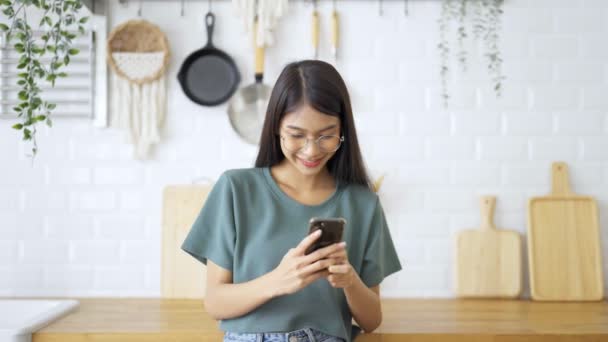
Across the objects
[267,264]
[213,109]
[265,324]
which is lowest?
[265,324]

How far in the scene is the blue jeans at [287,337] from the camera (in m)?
1.21

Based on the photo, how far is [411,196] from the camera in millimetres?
1947

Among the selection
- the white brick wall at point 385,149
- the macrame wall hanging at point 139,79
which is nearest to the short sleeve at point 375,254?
the white brick wall at point 385,149

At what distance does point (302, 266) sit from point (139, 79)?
1.06 meters

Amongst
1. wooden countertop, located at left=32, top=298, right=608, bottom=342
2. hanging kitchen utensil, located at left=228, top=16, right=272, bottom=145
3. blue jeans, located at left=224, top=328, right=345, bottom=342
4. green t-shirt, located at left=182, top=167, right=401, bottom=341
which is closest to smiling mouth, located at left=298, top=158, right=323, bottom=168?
green t-shirt, located at left=182, top=167, right=401, bottom=341

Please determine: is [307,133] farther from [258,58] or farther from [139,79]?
[139,79]

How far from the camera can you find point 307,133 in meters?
1.18

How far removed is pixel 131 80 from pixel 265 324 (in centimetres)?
102

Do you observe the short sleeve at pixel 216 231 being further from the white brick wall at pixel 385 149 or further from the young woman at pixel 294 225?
the white brick wall at pixel 385 149

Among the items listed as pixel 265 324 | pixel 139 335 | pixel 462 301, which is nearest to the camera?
pixel 265 324

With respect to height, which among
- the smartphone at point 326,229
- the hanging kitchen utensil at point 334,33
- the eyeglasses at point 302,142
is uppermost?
the hanging kitchen utensil at point 334,33

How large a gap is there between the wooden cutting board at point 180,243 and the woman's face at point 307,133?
2.48 feet

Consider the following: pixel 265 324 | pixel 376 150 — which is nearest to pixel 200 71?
pixel 376 150

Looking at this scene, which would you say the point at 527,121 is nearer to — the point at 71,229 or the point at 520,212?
the point at 520,212
